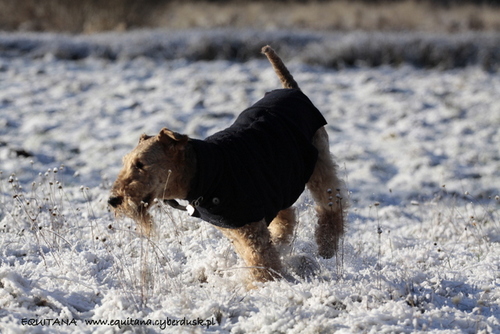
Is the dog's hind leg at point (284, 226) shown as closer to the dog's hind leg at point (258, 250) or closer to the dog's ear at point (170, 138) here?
the dog's hind leg at point (258, 250)

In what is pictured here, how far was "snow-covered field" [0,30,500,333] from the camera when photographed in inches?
120

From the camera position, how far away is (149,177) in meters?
3.10

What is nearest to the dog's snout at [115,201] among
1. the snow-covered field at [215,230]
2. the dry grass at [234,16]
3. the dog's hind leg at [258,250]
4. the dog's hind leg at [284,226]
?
the snow-covered field at [215,230]

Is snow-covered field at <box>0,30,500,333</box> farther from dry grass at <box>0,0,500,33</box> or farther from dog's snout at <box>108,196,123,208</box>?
dry grass at <box>0,0,500,33</box>

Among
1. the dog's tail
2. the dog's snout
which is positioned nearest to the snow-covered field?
the dog's snout

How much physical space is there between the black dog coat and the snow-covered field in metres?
0.47

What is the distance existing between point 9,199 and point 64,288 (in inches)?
91.0

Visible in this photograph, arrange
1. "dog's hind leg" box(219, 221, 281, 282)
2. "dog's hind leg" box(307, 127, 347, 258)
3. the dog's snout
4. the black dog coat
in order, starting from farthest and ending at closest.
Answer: "dog's hind leg" box(307, 127, 347, 258) → "dog's hind leg" box(219, 221, 281, 282) → the black dog coat → the dog's snout

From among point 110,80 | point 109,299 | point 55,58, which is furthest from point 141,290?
point 55,58

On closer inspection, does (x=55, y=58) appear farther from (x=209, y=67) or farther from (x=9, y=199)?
(x=9, y=199)

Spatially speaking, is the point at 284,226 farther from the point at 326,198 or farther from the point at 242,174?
the point at 242,174

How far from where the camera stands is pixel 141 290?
315 cm

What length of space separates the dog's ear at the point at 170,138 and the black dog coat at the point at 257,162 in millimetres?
102

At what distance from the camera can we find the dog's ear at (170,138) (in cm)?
317
